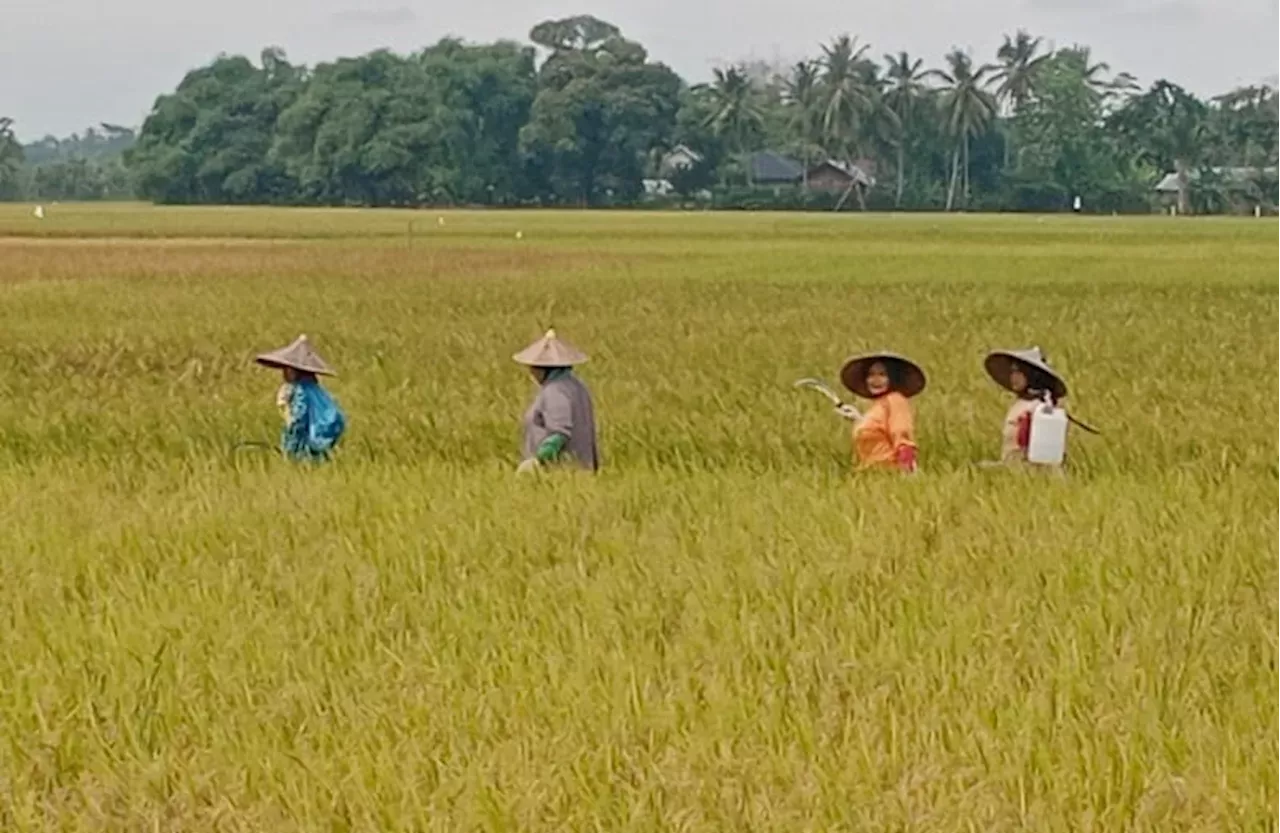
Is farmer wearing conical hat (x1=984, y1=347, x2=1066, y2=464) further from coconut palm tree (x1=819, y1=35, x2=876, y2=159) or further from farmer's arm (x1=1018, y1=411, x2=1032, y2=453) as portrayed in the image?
coconut palm tree (x1=819, y1=35, x2=876, y2=159)

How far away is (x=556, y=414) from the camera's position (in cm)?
602

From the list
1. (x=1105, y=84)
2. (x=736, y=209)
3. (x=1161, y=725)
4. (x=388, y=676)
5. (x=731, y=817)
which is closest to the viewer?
(x=731, y=817)

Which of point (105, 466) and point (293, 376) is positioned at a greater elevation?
point (293, 376)

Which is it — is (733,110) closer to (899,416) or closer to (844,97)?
(844,97)

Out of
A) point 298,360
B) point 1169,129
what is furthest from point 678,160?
point 298,360

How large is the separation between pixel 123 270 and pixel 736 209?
4696cm

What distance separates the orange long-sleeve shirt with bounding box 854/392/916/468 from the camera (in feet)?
19.6

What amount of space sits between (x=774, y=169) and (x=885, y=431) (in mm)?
71738

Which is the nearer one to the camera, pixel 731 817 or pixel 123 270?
pixel 731 817

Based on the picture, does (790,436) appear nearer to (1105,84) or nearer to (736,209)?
(736,209)

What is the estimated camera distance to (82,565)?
484 centimetres

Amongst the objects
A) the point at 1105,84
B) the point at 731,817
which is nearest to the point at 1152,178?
the point at 1105,84

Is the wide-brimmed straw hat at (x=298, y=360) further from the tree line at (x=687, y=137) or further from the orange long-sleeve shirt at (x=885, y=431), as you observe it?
the tree line at (x=687, y=137)

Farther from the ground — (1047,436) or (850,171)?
(1047,436)
